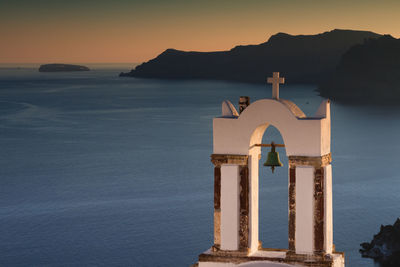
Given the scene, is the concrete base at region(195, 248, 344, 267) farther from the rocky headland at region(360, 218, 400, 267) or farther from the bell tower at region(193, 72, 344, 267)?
the rocky headland at region(360, 218, 400, 267)

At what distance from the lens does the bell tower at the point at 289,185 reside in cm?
1080

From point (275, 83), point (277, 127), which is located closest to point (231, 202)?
point (277, 127)

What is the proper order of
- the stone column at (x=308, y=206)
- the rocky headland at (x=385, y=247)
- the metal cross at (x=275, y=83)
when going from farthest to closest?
the rocky headland at (x=385, y=247), the metal cross at (x=275, y=83), the stone column at (x=308, y=206)

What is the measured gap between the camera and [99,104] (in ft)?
571

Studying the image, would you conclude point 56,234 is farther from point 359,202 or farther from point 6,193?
point 359,202

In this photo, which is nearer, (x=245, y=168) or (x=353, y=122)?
(x=245, y=168)

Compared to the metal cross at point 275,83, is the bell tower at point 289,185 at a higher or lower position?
lower

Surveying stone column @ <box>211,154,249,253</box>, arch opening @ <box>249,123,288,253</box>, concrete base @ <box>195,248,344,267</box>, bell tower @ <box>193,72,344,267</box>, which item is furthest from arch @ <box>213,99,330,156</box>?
arch opening @ <box>249,123,288,253</box>

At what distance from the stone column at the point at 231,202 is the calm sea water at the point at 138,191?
1704 inches

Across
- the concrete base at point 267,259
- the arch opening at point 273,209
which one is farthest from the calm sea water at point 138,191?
the concrete base at point 267,259

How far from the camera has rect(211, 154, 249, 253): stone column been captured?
11219 millimetres

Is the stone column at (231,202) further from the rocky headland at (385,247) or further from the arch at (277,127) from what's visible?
the rocky headland at (385,247)

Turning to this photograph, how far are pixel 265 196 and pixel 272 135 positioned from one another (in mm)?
37383

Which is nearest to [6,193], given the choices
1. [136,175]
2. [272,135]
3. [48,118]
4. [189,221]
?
[136,175]
